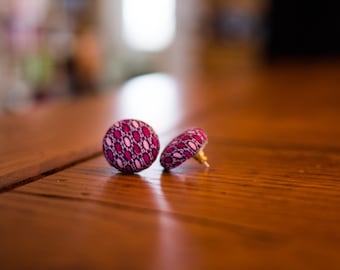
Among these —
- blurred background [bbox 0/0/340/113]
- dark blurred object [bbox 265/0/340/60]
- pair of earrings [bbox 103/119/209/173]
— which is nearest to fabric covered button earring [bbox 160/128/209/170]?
pair of earrings [bbox 103/119/209/173]

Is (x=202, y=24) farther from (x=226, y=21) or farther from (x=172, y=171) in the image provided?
(x=172, y=171)

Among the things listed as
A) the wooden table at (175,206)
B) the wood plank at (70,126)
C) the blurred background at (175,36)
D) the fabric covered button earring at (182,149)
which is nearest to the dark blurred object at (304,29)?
the blurred background at (175,36)

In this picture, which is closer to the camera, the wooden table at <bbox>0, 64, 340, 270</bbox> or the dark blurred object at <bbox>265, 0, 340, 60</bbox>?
the wooden table at <bbox>0, 64, 340, 270</bbox>

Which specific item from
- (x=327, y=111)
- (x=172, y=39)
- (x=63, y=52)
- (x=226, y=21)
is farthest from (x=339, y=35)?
(x=327, y=111)

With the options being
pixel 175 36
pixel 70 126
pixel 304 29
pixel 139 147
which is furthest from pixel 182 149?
pixel 175 36

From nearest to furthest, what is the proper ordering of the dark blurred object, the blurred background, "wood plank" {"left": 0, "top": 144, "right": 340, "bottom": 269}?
1. "wood plank" {"left": 0, "top": 144, "right": 340, "bottom": 269}
2. the blurred background
3. the dark blurred object

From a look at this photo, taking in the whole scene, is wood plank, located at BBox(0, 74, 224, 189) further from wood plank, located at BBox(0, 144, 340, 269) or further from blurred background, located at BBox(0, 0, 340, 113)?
blurred background, located at BBox(0, 0, 340, 113)
